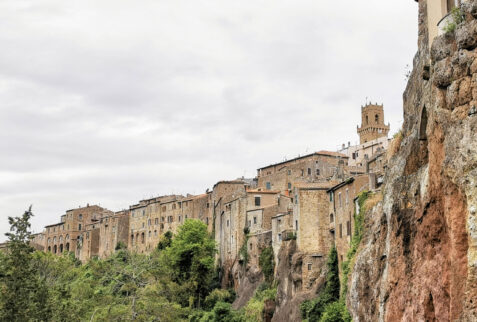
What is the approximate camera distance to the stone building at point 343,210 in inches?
1758

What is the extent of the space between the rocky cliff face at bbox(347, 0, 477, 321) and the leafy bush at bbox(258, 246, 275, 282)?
30277 mm

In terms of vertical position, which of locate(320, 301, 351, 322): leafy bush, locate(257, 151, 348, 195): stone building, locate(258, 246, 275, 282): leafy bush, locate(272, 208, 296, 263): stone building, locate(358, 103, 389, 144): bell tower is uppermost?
locate(358, 103, 389, 144): bell tower

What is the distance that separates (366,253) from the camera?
3631 cm

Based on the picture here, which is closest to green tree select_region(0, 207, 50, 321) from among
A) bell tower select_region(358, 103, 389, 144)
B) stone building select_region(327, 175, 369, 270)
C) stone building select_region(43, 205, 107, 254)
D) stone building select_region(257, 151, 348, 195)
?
stone building select_region(327, 175, 369, 270)

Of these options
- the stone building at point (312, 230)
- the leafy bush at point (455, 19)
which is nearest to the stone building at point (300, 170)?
the stone building at point (312, 230)

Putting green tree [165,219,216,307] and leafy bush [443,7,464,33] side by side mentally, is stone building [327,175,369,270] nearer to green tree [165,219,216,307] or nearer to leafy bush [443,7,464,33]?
leafy bush [443,7,464,33]

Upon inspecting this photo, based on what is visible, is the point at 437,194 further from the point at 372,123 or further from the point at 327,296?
the point at 372,123

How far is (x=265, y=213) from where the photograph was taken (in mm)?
68500

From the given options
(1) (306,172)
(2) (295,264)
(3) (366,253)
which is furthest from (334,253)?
(1) (306,172)

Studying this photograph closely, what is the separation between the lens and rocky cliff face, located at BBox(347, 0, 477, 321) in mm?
19109

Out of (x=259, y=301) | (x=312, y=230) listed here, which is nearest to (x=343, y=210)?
(x=312, y=230)

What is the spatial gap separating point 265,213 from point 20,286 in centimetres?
3857

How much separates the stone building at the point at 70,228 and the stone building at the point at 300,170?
48.9 meters

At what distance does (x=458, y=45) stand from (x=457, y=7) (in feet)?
6.47
